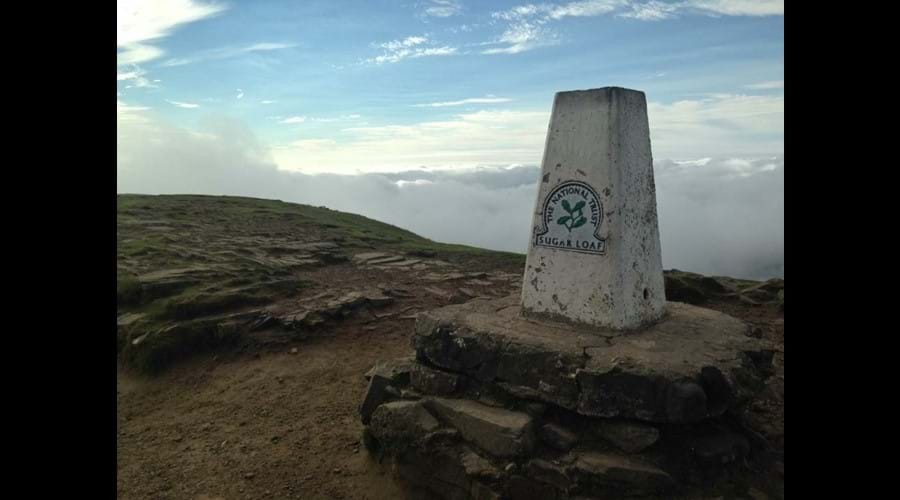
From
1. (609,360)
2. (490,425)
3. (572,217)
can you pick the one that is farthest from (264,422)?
(572,217)

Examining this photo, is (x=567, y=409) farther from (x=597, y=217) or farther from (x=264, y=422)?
(x=264, y=422)

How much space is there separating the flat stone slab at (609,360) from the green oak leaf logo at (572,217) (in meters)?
1.17

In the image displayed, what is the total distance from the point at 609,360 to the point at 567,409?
2.12 ft

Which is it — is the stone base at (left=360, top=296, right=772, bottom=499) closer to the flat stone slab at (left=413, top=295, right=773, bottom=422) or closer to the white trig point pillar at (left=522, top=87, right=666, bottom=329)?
the flat stone slab at (left=413, top=295, right=773, bottom=422)

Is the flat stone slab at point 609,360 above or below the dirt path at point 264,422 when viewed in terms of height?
above

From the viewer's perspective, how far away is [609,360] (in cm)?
543

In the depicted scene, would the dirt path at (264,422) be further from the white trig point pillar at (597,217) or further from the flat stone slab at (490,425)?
the white trig point pillar at (597,217)

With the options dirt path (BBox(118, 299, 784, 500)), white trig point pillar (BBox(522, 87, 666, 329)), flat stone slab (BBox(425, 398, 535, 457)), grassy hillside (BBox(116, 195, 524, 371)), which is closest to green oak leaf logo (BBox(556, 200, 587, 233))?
white trig point pillar (BBox(522, 87, 666, 329))

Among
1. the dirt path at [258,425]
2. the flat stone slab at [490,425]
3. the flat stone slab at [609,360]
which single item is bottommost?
the dirt path at [258,425]

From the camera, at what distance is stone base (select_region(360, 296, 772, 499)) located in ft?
16.8

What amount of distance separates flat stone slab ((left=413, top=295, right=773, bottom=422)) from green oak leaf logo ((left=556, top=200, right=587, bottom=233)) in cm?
117

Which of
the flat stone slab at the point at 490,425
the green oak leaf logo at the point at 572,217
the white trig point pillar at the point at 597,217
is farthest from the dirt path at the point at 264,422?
the green oak leaf logo at the point at 572,217

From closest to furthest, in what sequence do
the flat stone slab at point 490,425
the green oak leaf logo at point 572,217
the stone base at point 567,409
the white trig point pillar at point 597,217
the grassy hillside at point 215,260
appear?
1. the stone base at point 567,409
2. the flat stone slab at point 490,425
3. the white trig point pillar at point 597,217
4. the green oak leaf logo at point 572,217
5. the grassy hillside at point 215,260

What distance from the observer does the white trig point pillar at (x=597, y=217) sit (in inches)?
241
